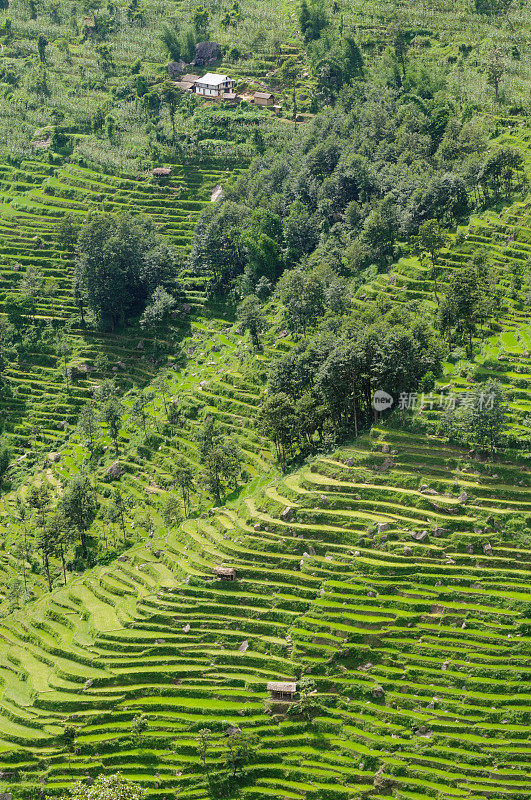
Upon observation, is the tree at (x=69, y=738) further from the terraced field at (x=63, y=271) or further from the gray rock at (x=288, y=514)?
the terraced field at (x=63, y=271)

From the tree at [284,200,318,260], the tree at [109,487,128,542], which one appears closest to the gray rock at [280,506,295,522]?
the tree at [109,487,128,542]

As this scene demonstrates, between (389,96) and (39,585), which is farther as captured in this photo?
(389,96)

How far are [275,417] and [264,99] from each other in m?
56.9

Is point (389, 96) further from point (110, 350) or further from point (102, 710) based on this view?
A: point (102, 710)

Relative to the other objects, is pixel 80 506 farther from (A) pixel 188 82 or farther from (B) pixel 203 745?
(A) pixel 188 82

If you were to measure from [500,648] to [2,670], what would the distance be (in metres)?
28.5

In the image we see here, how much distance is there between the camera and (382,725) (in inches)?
1779

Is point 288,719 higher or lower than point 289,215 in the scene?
lower

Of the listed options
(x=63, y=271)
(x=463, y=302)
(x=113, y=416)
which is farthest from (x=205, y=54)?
(x=463, y=302)

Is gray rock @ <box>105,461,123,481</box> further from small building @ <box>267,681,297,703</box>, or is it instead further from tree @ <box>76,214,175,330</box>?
small building @ <box>267,681,297,703</box>

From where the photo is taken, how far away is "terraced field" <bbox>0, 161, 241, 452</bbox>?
80.6m

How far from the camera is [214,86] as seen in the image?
105375mm

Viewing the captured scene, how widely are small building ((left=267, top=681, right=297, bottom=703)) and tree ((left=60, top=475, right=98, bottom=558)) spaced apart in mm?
22172

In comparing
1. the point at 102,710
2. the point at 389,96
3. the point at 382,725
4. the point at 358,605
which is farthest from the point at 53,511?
the point at 389,96
